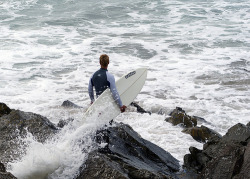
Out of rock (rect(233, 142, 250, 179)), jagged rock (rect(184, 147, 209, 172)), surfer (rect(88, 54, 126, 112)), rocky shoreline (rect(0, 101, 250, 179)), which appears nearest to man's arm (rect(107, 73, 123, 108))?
surfer (rect(88, 54, 126, 112))

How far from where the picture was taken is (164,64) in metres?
14.9

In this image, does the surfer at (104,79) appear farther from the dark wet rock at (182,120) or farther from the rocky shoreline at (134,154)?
the dark wet rock at (182,120)

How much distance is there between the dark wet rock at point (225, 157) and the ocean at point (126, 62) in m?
0.98

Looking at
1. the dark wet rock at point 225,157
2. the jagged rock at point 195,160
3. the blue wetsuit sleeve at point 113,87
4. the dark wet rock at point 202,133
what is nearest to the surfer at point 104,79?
the blue wetsuit sleeve at point 113,87

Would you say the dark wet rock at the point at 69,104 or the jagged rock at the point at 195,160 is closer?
the jagged rock at the point at 195,160

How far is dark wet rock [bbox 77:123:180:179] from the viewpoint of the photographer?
422 cm

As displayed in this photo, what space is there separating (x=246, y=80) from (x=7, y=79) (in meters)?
9.33

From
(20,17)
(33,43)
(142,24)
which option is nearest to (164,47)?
(142,24)

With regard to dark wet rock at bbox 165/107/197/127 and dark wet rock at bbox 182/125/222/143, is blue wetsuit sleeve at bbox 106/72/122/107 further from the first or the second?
dark wet rock at bbox 165/107/197/127

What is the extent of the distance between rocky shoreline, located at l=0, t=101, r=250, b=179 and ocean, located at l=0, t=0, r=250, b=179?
0.25 metres

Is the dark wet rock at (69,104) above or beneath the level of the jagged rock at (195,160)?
beneath

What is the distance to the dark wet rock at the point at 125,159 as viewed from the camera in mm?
4223

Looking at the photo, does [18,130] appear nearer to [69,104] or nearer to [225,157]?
[225,157]

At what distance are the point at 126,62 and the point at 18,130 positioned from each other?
9894mm
